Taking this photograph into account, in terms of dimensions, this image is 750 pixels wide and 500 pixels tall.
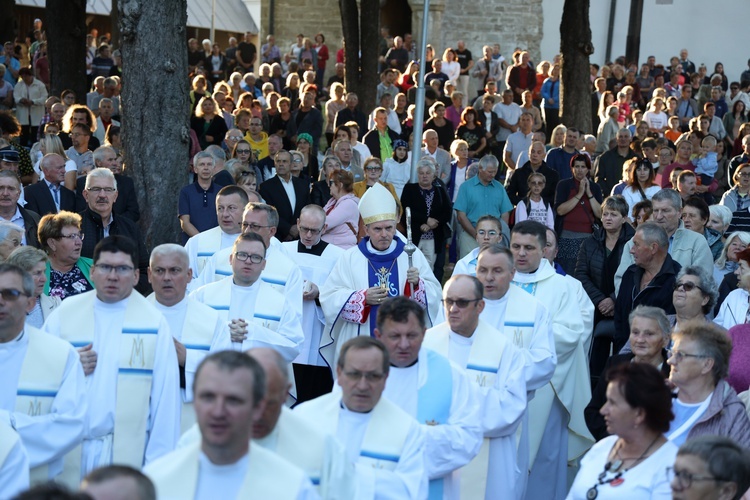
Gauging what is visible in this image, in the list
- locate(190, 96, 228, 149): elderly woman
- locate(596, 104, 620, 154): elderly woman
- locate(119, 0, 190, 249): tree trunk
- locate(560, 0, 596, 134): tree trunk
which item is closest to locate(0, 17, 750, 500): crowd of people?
locate(119, 0, 190, 249): tree trunk

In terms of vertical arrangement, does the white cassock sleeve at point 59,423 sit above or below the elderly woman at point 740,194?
below

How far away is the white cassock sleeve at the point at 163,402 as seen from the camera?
5949 millimetres

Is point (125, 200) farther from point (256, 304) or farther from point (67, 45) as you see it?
point (67, 45)

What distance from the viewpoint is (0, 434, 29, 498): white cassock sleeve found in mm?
4480

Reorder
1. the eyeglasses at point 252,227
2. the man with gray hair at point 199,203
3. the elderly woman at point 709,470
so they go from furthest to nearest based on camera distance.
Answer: the man with gray hair at point 199,203 → the eyeglasses at point 252,227 → the elderly woman at point 709,470

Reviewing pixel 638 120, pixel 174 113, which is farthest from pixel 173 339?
pixel 638 120

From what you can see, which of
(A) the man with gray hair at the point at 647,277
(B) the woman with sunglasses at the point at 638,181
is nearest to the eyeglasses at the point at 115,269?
(A) the man with gray hair at the point at 647,277

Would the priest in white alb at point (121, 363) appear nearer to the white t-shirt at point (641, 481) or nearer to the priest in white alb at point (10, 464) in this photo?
the priest in white alb at point (10, 464)

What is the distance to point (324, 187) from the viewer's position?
39.6 feet

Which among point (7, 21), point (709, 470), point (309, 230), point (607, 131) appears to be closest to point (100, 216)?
point (309, 230)

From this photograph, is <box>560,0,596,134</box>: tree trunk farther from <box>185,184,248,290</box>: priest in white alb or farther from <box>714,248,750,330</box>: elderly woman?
<box>714,248,750,330</box>: elderly woman

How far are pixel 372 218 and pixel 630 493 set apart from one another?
157 inches

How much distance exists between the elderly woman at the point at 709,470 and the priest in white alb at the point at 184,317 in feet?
9.98

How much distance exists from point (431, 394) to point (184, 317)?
67.1 inches
